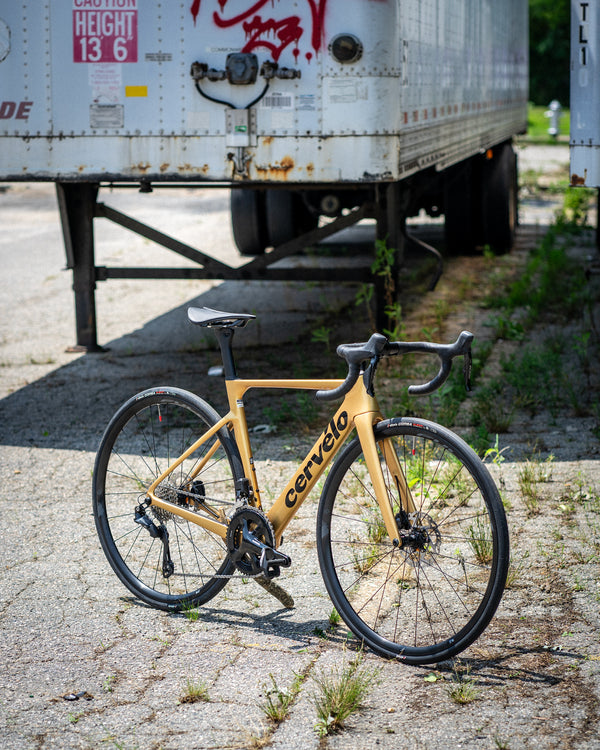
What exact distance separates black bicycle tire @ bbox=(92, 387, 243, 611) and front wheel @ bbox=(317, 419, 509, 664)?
0.44 meters

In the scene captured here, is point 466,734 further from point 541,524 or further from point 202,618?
point 541,524

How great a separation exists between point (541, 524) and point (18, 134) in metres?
4.14

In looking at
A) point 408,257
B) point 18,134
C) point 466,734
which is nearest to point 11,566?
point 466,734

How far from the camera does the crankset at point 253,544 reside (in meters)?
3.79

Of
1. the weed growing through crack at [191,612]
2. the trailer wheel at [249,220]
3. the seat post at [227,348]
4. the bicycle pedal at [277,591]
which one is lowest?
the weed growing through crack at [191,612]

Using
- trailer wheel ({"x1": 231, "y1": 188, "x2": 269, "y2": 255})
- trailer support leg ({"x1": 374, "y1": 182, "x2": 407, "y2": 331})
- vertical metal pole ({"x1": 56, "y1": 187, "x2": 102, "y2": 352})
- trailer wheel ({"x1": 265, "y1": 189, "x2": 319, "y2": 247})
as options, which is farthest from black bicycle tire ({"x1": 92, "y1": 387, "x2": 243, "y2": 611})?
trailer wheel ({"x1": 265, "y1": 189, "x2": 319, "y2": 247})

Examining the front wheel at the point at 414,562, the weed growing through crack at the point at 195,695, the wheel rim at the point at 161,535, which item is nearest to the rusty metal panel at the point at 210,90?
the wheel rim at the point at 161,535

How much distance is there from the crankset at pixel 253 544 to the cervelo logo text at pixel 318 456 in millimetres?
127

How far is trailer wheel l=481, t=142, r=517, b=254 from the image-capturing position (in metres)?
12.6

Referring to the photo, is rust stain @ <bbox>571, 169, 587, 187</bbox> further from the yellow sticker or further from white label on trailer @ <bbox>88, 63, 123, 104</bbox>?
white label on trailer @ <bbox>88, 63, 123, 104</bbox>

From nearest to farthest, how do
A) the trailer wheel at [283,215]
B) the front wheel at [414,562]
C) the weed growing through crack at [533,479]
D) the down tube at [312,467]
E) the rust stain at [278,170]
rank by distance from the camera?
the front wheel at [414,562]
the down tube at [312,467]
the weed growing through crack at [533,479]
the rust stain at [278,170]
the trailer wheel at [283,215]

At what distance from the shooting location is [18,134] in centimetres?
677

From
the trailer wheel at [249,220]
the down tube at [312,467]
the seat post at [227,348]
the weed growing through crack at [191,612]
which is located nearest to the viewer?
the down tube at [312,467]

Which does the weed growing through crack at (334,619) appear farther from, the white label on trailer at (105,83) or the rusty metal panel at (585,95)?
the white label on trailer at (105,83)
